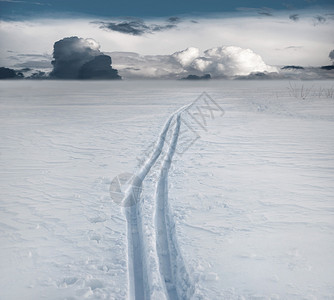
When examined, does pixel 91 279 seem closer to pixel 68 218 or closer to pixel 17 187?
pixel 68 218

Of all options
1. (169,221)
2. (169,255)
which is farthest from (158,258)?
(169,221)

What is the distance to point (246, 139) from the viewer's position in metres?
10.5

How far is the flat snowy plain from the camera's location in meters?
3.26

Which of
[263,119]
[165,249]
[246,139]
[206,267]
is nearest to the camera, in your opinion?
[206,267]

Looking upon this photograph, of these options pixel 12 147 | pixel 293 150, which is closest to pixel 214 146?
pixel 293 150

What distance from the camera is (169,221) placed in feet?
15.0

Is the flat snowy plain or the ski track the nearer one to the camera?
the ski track

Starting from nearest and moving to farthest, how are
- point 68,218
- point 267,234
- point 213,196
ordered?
point 267,234
point 68,218
point 213,196

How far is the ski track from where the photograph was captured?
312 centimetres

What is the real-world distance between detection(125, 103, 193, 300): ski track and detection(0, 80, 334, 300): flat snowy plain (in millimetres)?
16

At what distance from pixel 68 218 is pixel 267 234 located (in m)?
2.88

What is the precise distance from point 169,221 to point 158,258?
0.98 meters

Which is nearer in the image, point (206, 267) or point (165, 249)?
point (206, 267)

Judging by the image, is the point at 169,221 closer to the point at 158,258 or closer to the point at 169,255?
the point at 169,255
